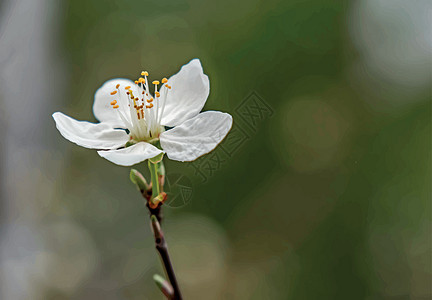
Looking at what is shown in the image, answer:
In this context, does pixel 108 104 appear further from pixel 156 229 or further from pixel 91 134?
pixel 156 229

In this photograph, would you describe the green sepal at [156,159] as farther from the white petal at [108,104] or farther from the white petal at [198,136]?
the white petal at [108,104]

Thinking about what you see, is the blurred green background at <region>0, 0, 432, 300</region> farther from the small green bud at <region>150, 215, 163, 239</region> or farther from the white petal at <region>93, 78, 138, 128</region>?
the small green bud at <region>150, 215, 163, 239</region>

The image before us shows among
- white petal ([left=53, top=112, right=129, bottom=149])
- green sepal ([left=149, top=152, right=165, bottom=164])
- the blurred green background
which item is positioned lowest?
the blurred green background

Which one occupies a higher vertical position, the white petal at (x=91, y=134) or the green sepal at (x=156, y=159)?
the white petal at (x=91, y=134)

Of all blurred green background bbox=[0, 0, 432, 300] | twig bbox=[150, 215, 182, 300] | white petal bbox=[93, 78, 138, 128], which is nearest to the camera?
twig bbox=[150, 215, 182, 300]

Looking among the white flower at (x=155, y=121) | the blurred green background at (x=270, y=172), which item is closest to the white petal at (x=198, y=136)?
the white flower at (x=155, y=121)

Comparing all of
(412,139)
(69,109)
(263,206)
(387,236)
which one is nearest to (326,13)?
(412,139)

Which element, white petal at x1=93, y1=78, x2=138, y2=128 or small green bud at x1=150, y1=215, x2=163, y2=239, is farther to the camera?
white petal at x1=93, y1=78, x2=138, y2=128

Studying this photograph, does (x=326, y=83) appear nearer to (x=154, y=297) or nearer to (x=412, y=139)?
(x=412, y=139)

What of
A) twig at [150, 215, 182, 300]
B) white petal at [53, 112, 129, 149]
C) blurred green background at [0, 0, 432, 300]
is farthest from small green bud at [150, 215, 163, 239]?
blurred green background at [0, 0, 432, 300]
